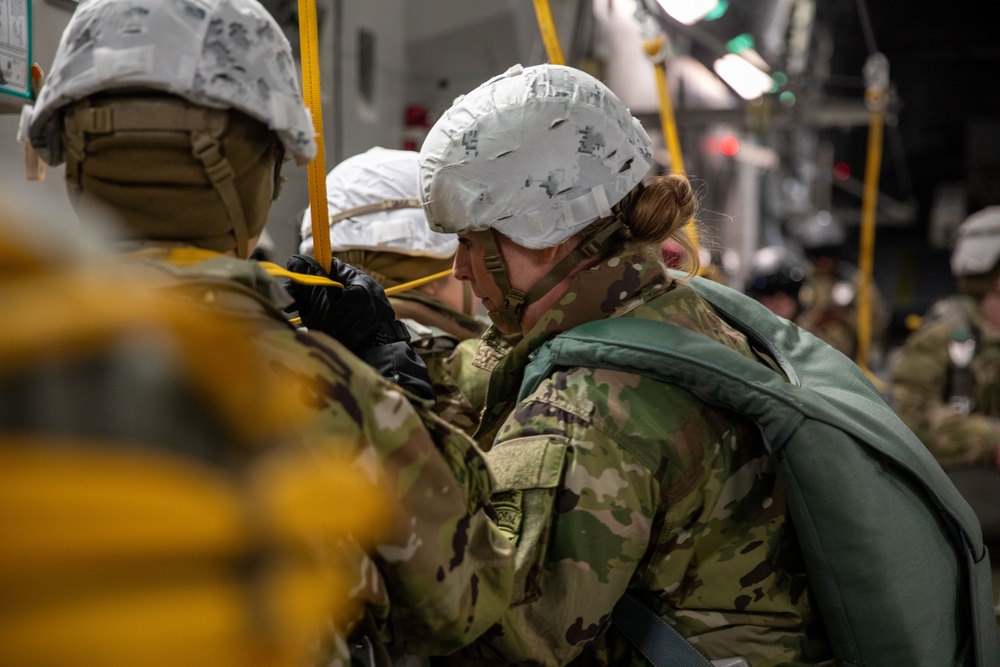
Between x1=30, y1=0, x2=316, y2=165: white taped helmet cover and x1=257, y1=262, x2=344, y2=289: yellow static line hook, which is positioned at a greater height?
x1=30, y1=0, x2=316, y2=165: white taped helmet cover

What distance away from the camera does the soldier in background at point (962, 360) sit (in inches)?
177

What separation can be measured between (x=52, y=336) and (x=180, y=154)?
620mm

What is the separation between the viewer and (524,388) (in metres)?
1.79

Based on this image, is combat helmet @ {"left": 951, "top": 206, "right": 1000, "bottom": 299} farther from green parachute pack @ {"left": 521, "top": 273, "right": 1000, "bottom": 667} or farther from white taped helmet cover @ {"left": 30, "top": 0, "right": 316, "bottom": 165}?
white taped helmet cover @ {"left": 30, "top": 0, "right": 316, "bottom": 165}

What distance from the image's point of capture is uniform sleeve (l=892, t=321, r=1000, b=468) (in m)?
4.37

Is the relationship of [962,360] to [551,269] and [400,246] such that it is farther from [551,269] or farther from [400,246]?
[551,269]

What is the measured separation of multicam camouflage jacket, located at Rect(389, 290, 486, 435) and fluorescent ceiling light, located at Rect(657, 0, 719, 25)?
2072 millimetres

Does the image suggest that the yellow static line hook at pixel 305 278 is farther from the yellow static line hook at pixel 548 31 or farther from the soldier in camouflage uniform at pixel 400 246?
the yellow static line hook at pixel 548 31

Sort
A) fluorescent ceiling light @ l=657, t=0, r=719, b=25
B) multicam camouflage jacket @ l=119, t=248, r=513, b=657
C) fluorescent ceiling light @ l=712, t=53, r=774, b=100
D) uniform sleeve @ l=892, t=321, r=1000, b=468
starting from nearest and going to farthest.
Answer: multicam camouflage jacket @ l=119, t=248, r=513, b=657 → fluorescent ceiling light @ l=657, t=0, r=719, b=25 → uniform sleeve @ l=892, t=321, r=1000, b=468 → fluorescent ceiling light @ l=712, t=53, r=774, b=100

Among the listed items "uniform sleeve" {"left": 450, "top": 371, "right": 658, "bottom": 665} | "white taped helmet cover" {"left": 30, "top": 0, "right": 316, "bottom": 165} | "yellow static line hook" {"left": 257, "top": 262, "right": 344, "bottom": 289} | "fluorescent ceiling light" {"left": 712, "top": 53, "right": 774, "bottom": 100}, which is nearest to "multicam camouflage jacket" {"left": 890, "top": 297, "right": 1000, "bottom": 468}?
"fluorescent ceiling light" {"left": 712, "top": 53, "right": 774, "bottom": 100}

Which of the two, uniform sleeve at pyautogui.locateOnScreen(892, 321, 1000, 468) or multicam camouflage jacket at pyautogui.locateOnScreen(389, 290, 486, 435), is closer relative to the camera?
multicam camouflage jacket at pyautogui.locateOnScreen(389, 290, 486, 435)

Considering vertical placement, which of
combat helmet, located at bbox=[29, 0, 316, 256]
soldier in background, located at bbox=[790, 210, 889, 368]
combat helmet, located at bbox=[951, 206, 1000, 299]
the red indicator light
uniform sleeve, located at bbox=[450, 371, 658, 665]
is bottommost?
soldier in background, located at bbox=[790, 210, 889, 368]

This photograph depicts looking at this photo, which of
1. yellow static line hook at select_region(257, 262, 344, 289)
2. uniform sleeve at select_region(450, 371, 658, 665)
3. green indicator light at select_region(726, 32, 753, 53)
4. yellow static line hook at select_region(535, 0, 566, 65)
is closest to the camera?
yellow static line hook at select_region(257, 262, 344, 289)

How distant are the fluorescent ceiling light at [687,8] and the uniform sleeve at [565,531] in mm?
3017
